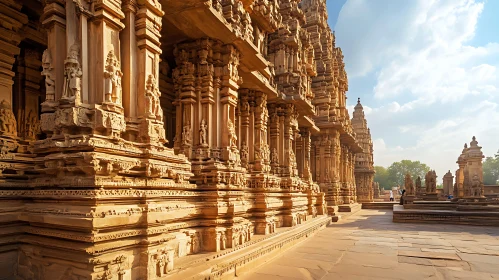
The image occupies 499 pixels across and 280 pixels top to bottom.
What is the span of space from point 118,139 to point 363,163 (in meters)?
49.0

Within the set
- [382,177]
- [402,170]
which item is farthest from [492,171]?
[382,177]

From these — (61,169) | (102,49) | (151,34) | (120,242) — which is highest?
(151,34)

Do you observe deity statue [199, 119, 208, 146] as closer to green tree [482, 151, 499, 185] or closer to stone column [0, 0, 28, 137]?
stone column [0, 0, 28, 137]

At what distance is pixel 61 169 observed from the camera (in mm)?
4590

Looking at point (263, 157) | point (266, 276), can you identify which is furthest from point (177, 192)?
point (263, 157)

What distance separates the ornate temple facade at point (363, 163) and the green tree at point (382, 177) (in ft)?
228

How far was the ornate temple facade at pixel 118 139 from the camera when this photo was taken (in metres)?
4.50

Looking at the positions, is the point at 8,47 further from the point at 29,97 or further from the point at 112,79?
the point at 112,79

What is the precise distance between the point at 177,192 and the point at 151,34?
2.92 meters

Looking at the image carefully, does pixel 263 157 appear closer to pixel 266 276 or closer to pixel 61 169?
pixel 266 276

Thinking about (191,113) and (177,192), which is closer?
(177,192)

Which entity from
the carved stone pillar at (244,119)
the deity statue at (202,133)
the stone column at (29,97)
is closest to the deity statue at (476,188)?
the carved stone pillar at (244,119)

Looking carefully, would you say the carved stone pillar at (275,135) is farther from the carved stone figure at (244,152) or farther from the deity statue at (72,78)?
the deity statue at (72,78)

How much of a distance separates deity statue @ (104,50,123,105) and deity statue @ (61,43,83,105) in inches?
14.5
